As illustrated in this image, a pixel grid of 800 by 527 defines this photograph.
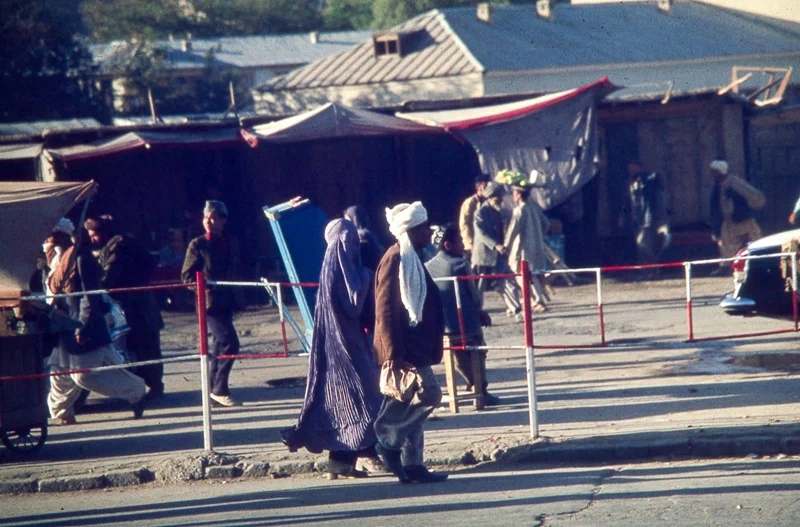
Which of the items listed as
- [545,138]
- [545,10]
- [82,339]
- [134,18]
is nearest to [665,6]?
[545,10]

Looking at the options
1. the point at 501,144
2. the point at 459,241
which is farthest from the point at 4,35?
the point at 459,241

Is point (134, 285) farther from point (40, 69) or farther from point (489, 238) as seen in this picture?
point (40, 69)

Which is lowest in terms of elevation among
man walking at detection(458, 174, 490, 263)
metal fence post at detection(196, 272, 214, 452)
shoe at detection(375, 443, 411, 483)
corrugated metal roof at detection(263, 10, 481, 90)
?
shoe at detection(375, 443, 411, 483)

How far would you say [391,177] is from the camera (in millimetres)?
20312

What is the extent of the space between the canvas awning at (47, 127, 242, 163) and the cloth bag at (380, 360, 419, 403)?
11.1 m

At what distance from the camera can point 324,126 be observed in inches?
683

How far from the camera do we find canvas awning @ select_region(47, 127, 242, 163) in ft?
57.1

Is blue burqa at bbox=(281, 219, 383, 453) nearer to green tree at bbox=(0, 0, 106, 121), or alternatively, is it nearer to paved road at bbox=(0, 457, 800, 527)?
paved road at bbox=(0, 457, 800, 527)

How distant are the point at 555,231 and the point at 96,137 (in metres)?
7.43

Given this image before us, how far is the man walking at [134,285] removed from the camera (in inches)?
425

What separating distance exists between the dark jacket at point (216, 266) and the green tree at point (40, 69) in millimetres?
28627

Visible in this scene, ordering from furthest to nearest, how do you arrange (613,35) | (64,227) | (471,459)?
(613,35)
(64,227)
(471,459)

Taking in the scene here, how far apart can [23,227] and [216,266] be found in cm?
199

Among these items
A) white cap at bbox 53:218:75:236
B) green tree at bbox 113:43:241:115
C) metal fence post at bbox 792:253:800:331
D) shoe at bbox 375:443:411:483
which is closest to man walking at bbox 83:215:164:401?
white cap at bbox 53:218:75:236
